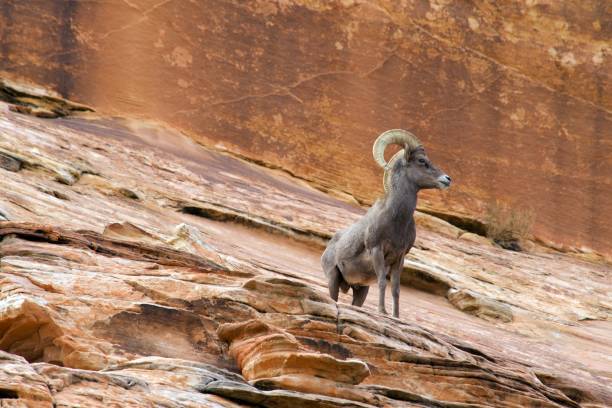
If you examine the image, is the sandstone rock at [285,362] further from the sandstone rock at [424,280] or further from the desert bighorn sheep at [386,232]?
the sandstone rock at [424,280]

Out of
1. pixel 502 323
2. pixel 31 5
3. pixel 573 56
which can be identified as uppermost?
pixel 573 56

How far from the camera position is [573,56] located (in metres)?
24.1

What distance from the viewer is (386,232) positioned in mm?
10891

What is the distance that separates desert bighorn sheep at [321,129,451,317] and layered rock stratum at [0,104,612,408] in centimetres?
108

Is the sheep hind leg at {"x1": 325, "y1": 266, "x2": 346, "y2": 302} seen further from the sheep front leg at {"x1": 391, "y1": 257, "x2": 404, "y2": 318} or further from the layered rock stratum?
the layered rock stratum

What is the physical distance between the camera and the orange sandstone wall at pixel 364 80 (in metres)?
20.9

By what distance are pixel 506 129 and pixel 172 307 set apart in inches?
625

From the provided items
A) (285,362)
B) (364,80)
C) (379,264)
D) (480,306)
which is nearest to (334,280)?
(379,264)

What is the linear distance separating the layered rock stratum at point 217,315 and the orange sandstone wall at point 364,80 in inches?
188

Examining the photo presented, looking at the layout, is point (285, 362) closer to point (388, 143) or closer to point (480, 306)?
point (388, 143)

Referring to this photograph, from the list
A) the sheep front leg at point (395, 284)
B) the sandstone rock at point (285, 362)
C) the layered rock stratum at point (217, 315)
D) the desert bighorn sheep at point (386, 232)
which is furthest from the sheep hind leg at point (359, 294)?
the sandstone rock at point (285, 362)

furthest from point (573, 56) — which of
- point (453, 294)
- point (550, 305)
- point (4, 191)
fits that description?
point (4, 191)

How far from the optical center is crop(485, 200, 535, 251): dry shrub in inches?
808

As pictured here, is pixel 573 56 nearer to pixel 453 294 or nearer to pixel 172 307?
pixel 453 294
